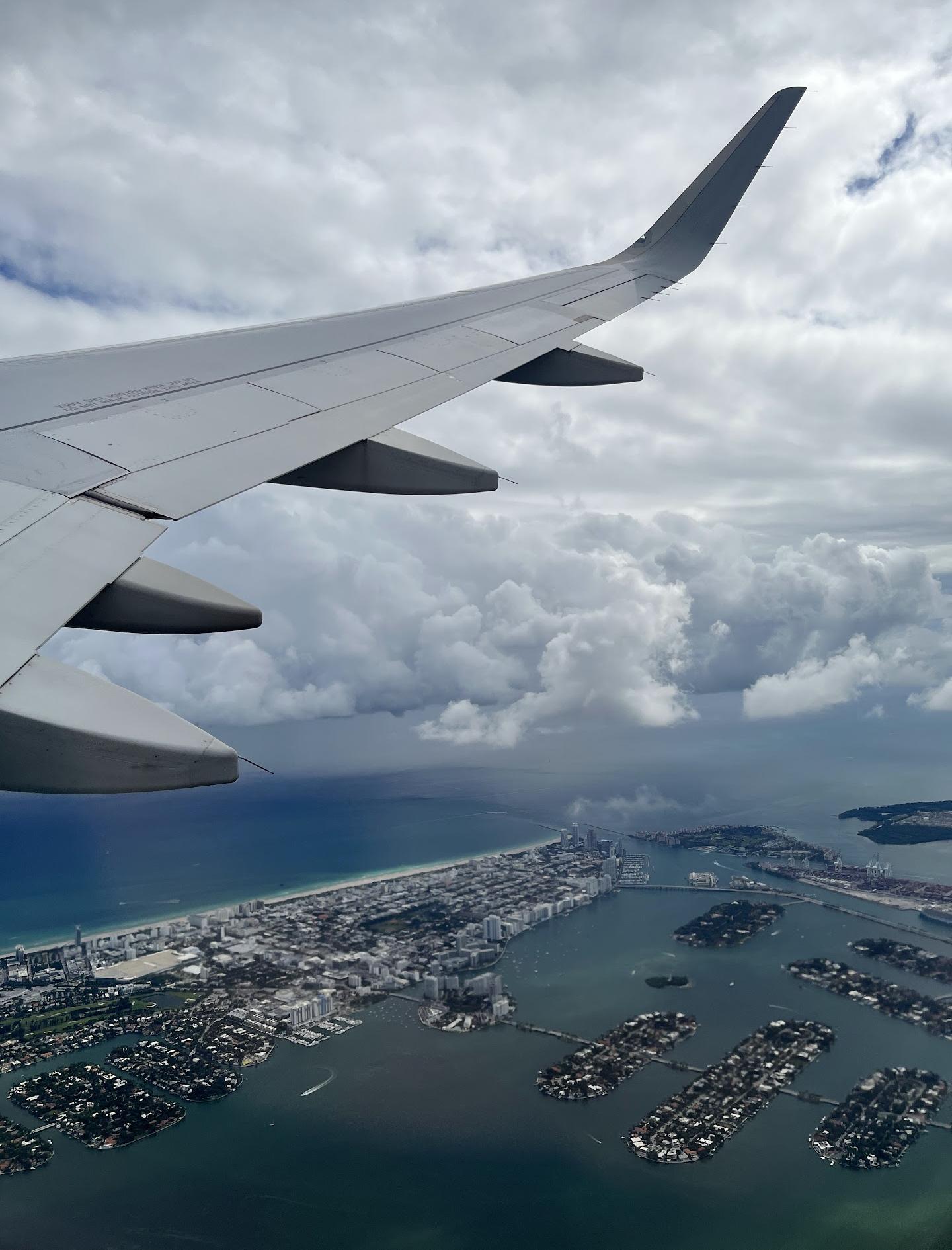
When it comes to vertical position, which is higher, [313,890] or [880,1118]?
[313,890]

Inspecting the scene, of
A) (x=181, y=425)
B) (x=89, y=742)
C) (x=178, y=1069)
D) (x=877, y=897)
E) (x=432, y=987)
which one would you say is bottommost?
(x=877, y=897)

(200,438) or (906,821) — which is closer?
(200,438)

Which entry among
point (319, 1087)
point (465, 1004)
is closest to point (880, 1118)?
point (465, 1004)

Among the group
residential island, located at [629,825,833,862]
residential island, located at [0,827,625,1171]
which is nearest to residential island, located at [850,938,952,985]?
residential island, located at [0,827,625,1171]

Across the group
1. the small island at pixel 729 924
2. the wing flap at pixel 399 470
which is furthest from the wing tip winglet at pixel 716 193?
the small island at pixel 729 924

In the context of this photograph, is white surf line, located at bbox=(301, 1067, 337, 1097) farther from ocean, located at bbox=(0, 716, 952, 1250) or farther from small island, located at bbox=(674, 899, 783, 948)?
small island, located at bbox=(674, 899, 783, 948)

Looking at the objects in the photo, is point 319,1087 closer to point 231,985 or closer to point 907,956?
point 231,985

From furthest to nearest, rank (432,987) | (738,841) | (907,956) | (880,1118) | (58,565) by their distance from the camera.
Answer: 1. (738,841)
2. (907,956)
3. (432,987)
4. (880,1118)
5. (58,565)

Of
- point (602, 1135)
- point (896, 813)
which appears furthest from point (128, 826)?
point (896, 813)
